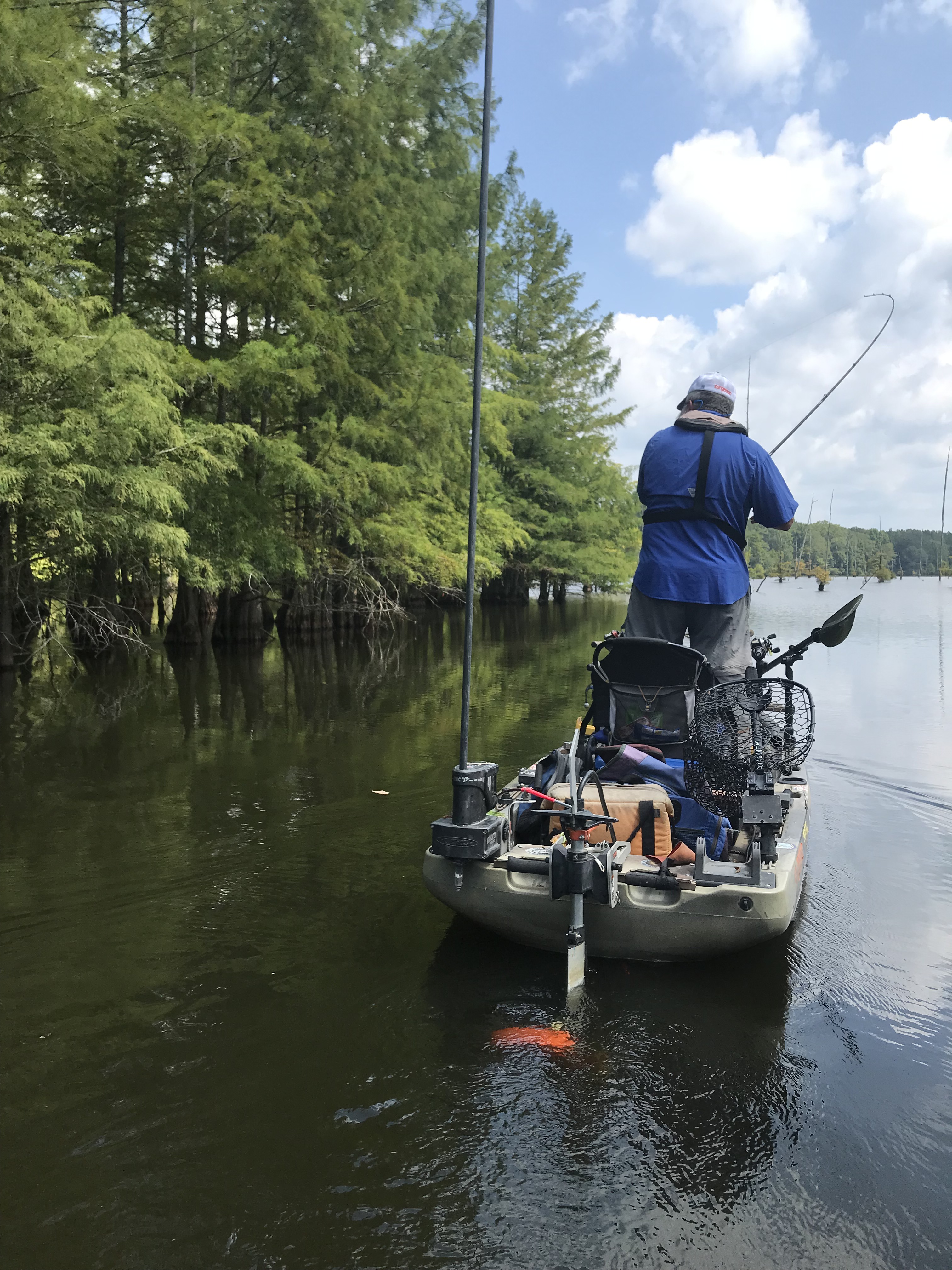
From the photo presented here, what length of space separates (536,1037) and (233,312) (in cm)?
1819

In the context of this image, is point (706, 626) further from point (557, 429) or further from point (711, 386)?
point (557, 429)

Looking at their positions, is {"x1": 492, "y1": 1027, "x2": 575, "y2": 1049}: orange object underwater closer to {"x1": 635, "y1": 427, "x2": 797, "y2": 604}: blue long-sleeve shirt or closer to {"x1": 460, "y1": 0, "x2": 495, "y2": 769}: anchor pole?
{"x1": 460, "y1": 0, "x2": 495, "y2": 769}: anchor pole

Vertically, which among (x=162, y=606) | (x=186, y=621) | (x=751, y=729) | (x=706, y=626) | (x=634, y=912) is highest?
(x=706, y=626)

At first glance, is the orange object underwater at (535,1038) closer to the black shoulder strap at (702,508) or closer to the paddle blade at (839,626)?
the paddle blade at (839,626)

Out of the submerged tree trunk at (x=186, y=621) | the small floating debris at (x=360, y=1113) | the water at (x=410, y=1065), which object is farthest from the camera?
the submerged tree trunk at (x=186, y=621)

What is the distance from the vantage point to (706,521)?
16.7ft

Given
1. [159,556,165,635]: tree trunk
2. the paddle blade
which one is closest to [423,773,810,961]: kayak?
the paddle blade

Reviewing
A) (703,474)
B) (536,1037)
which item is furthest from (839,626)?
(536,1037)

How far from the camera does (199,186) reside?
53.4ft

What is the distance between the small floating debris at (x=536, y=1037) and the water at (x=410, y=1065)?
58 millimetres

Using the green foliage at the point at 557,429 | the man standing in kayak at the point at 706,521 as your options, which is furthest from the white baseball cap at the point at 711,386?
the green foliage at the point at 557,429

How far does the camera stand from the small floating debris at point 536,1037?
143 inches

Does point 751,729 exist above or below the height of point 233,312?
below

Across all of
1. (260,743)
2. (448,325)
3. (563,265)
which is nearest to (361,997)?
Result: (260,743)
